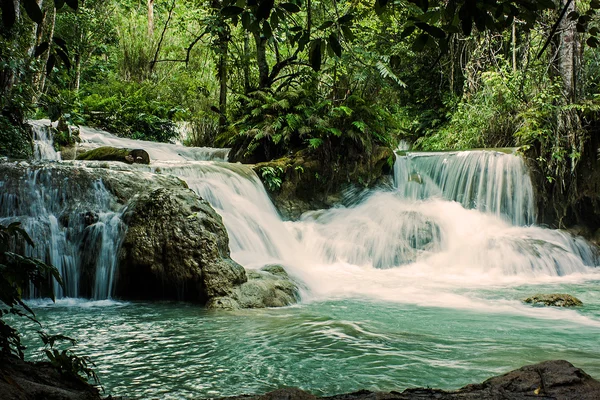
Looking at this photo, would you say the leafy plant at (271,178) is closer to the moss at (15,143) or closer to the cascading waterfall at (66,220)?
the cascading waterfall at (66,220)

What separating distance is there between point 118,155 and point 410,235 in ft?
20.0

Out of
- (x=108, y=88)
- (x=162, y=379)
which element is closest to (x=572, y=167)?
(x=162, y=379)

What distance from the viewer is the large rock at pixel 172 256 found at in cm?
628

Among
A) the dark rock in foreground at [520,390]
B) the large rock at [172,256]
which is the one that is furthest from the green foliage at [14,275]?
the large rock at [172,256]

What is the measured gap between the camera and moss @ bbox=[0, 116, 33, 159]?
27.3ft

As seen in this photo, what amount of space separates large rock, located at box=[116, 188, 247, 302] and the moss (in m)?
3.13

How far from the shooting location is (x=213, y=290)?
6.13m

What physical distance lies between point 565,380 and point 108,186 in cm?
670

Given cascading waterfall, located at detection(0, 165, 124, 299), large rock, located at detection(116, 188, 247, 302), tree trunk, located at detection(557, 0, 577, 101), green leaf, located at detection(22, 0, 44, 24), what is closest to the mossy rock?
cascading waterfall, located at detection(0, 165, 124, 299)

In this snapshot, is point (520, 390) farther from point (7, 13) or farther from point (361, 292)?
point (361, 292)

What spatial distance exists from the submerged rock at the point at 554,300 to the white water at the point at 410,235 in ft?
0.74

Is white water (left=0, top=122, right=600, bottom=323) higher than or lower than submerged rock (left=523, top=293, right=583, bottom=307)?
higher

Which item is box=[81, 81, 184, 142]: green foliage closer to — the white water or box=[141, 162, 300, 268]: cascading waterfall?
the white water

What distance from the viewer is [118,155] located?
10.3m
